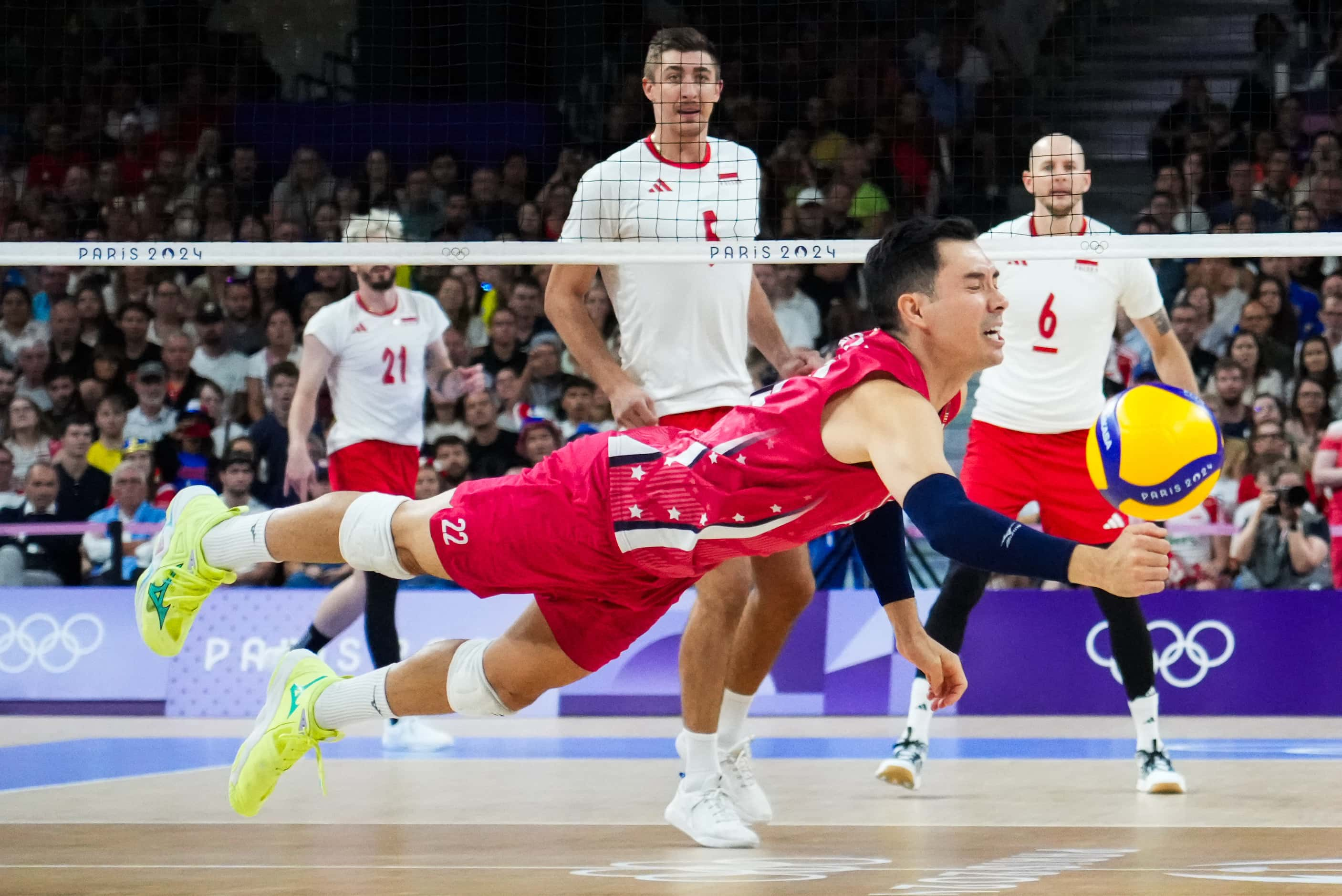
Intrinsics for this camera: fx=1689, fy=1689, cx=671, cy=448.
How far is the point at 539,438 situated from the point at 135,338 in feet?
12.2

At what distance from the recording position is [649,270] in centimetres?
570

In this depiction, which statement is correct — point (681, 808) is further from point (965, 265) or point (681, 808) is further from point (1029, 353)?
point (1029, 353)

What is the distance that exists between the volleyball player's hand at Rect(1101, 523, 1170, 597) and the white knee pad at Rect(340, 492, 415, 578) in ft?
6.50

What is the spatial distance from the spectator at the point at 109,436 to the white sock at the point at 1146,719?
7993 mm

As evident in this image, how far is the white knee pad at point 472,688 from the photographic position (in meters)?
4.37

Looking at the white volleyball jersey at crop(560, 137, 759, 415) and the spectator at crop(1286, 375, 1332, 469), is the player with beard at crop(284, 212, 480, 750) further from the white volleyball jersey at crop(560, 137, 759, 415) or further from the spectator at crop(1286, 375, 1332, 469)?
the spectator at crop(1286, 375, 1332, 469)

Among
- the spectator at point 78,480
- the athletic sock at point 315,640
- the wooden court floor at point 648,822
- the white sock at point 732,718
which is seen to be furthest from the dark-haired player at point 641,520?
the spectator at point 78,480

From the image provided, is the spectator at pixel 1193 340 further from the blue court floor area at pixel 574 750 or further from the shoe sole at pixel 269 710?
the shoe sole at pixel 269 710

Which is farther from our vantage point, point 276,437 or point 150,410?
point 150,410

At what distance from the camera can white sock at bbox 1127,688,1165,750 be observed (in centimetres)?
599

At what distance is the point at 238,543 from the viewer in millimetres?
4652

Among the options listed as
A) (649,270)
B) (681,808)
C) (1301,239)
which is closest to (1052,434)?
(1301,239)

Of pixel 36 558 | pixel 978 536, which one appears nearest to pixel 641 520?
pixel 978 536

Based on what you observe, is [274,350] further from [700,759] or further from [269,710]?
[700,759]
